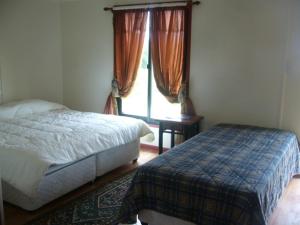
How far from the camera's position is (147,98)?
453 centimetres

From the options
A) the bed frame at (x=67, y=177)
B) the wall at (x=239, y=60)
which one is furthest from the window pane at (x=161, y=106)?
the bed frame at (x=67, y=177)

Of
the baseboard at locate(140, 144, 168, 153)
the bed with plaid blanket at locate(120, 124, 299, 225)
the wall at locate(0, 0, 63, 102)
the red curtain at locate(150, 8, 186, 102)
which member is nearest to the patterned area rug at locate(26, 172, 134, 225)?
the bed with plaid blanket at locate(120, 124, 299, 225)

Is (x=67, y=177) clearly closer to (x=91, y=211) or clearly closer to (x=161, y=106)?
(x=91, y=211)

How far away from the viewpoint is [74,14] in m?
5.00

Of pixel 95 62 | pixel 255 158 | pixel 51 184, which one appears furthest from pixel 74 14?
pixel 255 158

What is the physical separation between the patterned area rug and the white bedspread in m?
0.29

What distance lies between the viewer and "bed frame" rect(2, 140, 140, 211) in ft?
8.69

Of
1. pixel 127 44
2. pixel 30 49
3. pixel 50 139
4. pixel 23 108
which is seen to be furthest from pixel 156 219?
pixel 30 49

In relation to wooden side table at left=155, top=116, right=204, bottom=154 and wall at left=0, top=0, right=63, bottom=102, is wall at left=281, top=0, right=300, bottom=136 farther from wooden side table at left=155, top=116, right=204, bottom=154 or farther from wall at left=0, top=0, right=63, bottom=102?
wall at left=0, top=0, right=63, bottom=102

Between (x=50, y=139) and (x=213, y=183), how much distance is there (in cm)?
174

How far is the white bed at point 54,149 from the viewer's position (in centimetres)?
257

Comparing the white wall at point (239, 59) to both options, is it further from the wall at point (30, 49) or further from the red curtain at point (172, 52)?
the wall at point (30, 49)

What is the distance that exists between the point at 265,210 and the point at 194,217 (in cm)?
48

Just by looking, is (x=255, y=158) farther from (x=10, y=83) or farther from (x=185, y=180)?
(x=10, y=83)
